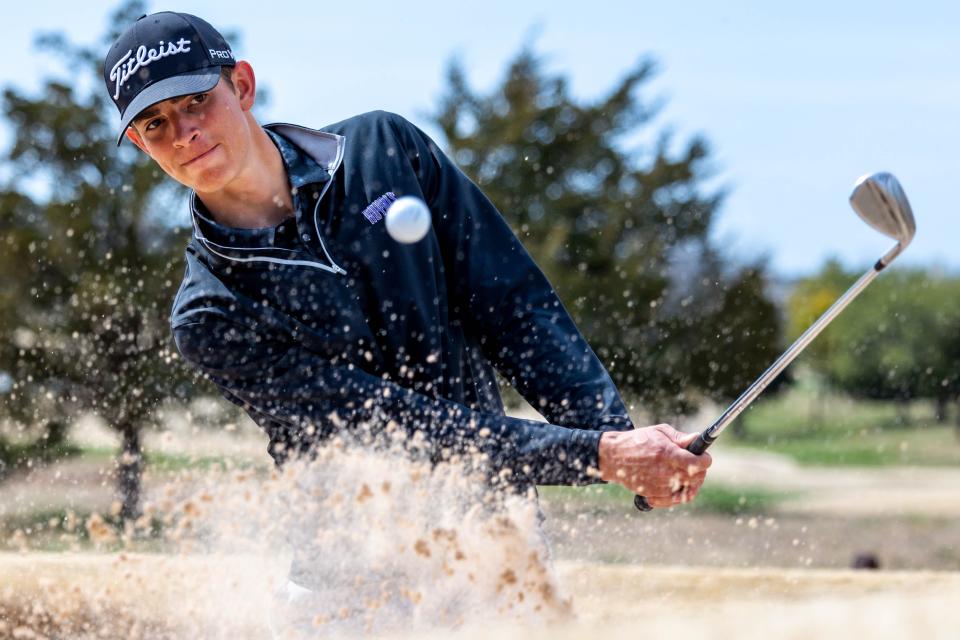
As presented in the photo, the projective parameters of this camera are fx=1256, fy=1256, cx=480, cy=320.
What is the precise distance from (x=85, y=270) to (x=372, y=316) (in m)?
5.74

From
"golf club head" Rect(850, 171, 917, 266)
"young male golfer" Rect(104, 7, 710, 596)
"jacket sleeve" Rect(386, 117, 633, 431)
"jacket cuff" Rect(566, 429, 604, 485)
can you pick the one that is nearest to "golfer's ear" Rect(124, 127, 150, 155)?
"young male golfer" Rect(104, 7, 710, 596)

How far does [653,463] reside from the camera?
2029 mm

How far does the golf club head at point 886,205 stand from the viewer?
2.26 meters

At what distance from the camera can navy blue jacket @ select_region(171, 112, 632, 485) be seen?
2.27 metres

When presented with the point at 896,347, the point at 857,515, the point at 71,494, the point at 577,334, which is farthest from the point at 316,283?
the point at 896,347

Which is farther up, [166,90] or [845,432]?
[845,432]

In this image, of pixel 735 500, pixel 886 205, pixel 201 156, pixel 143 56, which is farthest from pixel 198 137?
pixel 735 500

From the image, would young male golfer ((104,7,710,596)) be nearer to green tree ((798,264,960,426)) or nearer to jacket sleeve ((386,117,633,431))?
jacket sleeve ((386,117,633,431))

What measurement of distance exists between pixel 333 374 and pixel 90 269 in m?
5.81

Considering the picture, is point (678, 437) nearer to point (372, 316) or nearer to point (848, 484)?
point (372, 316)

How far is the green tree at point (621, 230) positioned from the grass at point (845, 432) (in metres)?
3.32

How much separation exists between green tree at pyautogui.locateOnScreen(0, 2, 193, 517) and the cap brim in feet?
16.0

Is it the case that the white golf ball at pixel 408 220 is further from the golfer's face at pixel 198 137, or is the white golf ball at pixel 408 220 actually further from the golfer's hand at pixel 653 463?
the golfer's hand at pixel 653 463

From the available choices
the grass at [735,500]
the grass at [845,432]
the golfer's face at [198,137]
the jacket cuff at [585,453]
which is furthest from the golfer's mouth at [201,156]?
the grass at [845,432]
